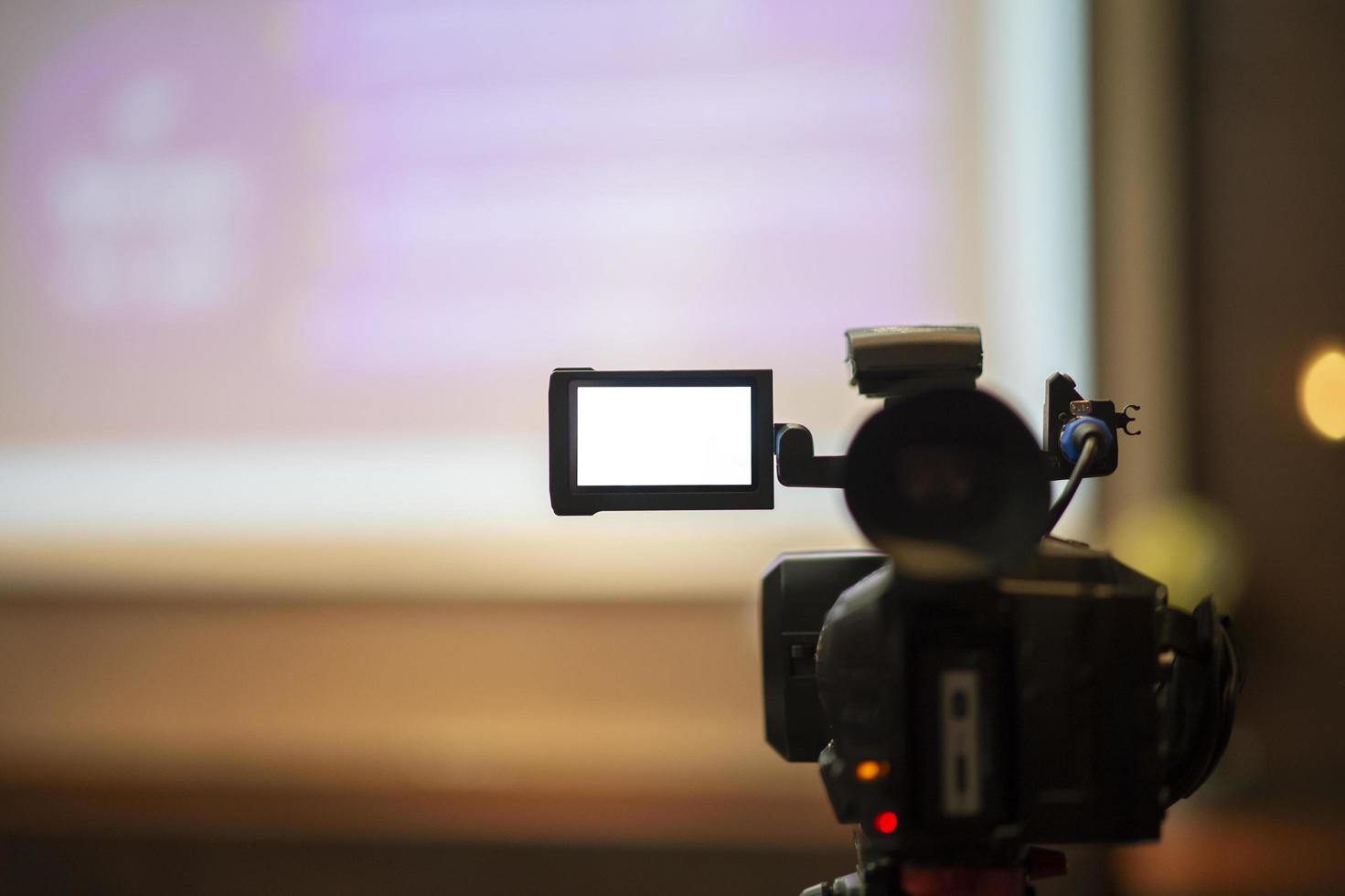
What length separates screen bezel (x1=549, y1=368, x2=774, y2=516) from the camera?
2.10 ft

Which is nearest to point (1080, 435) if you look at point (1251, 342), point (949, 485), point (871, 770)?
point (949, 485)

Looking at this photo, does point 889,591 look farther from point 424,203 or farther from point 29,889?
point 29,889

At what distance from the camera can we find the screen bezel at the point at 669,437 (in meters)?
0.64

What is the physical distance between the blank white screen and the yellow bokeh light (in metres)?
1.46

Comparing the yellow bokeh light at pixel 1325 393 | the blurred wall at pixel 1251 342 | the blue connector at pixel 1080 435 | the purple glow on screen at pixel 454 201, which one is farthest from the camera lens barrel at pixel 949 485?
the yellow bokeh light at pixel 1325 393

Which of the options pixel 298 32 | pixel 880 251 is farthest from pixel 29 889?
pixel 880 251

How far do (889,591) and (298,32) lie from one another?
1720 millimetres

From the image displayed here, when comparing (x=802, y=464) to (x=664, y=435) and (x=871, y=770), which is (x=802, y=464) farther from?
(x=871, y=770)

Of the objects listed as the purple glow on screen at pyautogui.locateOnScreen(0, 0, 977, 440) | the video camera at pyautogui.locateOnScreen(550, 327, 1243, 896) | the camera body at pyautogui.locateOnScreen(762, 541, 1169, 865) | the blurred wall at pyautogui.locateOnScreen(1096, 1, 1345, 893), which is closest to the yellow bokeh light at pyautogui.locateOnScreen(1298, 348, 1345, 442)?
the blurred wall at pyautogui.locateOnScreen(1096, 1, 1345, 893)

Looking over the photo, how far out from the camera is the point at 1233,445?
1.67m

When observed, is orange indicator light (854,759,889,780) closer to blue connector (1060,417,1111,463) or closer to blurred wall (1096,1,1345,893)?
blue connector (1060,417,1111,463)

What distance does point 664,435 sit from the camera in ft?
2.12

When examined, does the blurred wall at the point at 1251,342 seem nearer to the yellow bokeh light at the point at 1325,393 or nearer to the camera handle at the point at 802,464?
the yellow bokeh light at the point at 1325,393

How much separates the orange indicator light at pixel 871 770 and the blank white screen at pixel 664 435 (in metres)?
0.20
